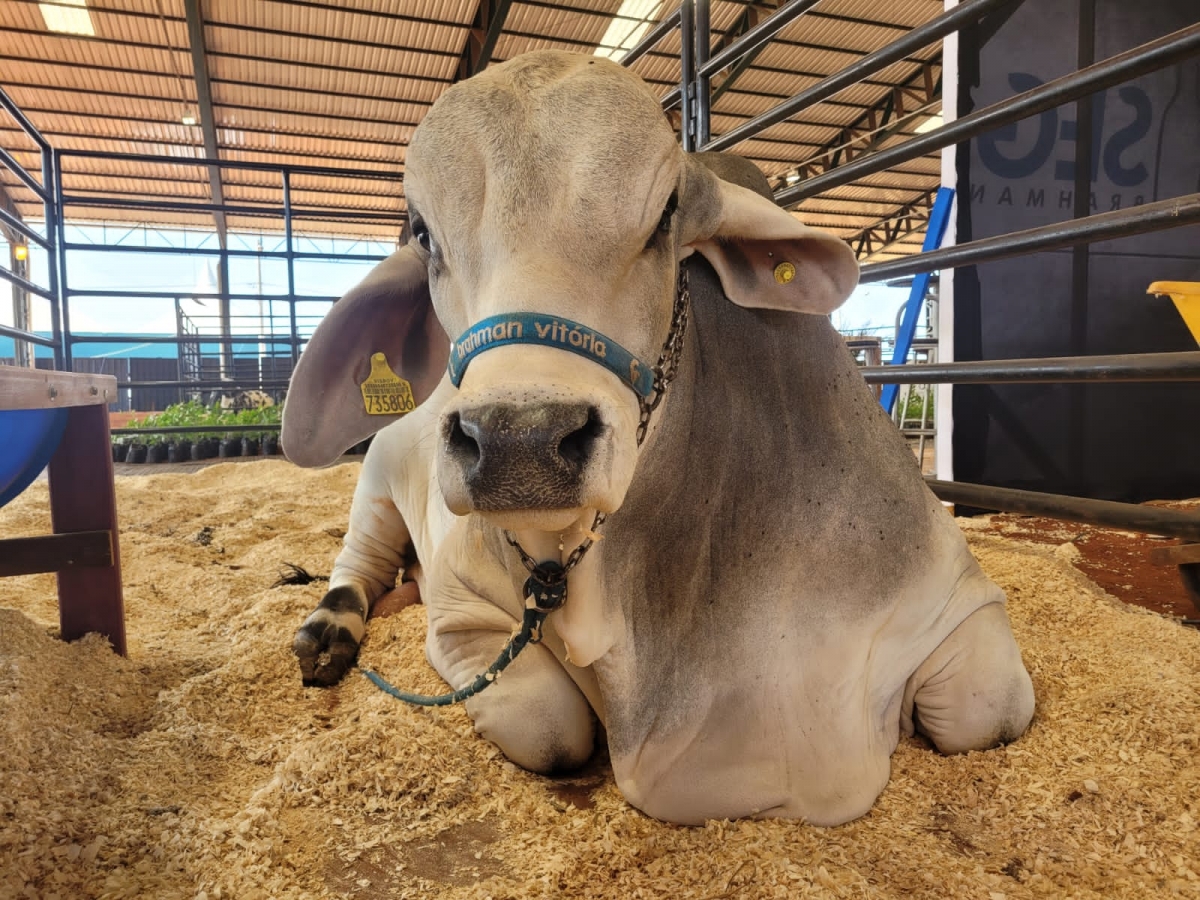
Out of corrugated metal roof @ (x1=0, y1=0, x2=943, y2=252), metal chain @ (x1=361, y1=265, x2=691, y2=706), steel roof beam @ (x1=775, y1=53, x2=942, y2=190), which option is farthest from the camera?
steel roof beam @ (x1=775, y1=53, x2=942, y2=190)

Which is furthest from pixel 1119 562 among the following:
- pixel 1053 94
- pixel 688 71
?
pixel 688 71

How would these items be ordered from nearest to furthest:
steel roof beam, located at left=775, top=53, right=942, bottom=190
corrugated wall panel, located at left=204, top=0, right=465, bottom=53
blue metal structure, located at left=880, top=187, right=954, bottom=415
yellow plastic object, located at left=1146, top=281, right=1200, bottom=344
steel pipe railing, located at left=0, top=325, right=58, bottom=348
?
yellow plastic object, located at left=1146, top=281, right=1200, bottom=344
blue metal structure, located at left=880, top=187, right=954, bottom=415
steel pipe railing, located at left=0, top=325, right=58, bottom=348
corrugated wall panel, located at left=204, top=0, right=465, bottom=53
steel roof beam, located at left=775, top=53, right=942, bottom=190

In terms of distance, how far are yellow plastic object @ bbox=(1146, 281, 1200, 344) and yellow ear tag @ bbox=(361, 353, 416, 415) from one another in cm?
239

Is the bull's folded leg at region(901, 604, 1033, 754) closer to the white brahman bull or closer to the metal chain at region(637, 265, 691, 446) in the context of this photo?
the white brahman bull

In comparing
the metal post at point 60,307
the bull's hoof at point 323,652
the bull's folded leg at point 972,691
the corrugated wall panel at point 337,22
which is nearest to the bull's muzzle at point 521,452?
the bull's folded leg at point 972,691

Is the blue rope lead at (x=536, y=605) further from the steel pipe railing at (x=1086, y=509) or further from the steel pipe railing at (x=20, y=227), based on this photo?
the steel pipe railing at (x=20, y=227)

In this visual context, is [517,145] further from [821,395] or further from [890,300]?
[890,300]

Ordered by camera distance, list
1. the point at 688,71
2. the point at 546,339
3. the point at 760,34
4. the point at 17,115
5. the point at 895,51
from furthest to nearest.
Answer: the point at 17,115 < the point at 688,71 < the point at 760,34 < the point at 895,51 < the point at 546,339

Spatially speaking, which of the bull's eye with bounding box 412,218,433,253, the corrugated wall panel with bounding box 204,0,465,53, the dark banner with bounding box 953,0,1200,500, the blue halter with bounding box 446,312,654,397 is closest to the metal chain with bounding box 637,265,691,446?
the blue halter with bounding box 446,312,654,397

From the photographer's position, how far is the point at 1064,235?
2.19 metres

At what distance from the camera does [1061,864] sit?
4.14 ft

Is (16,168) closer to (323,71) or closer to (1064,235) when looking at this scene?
(1064,235)

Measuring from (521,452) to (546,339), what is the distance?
0.65ft

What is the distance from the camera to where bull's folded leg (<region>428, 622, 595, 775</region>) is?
1689 millimetres
